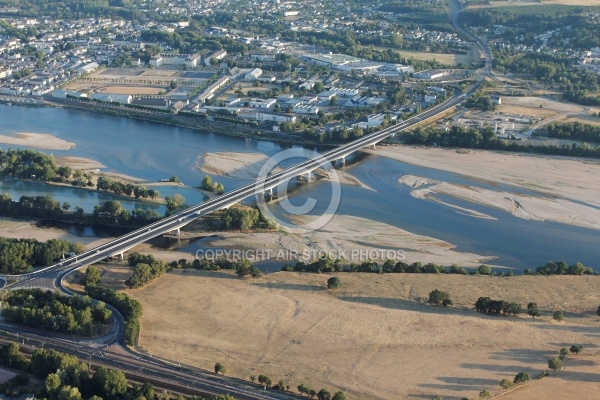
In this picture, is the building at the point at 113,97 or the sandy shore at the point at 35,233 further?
the building at the point at 113,97

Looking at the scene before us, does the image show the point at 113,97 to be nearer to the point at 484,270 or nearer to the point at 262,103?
the point at 262,103

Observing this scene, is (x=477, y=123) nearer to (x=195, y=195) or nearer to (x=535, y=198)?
(x=535, y=198)

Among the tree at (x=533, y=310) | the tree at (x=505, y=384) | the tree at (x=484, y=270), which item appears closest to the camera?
the tree at (x=505, y=384)

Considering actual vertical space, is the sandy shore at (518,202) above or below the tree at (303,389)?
above

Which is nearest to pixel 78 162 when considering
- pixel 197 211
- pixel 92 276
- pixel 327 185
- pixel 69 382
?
pixel 197 211

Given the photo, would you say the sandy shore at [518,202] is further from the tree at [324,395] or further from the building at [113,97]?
the building at [113,97]

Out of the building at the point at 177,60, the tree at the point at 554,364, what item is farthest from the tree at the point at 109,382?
the building at the point at 177,60

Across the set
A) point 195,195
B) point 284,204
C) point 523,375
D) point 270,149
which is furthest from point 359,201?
point 523,375
